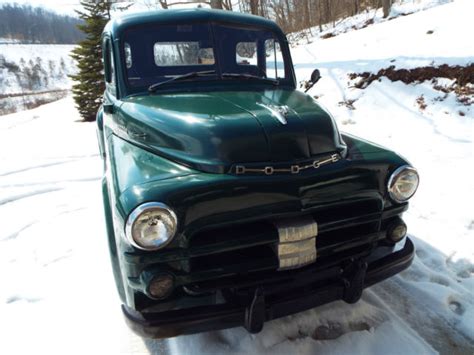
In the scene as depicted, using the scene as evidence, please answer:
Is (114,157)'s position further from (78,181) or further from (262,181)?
(78,181)

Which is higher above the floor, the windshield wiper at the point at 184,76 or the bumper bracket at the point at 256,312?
the windshield wiper at the point at 184,76

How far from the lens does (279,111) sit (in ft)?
7.48

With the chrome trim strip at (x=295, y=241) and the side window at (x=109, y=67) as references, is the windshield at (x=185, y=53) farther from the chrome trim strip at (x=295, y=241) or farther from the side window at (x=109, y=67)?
the chrome trim strip at (x=295, y=241)

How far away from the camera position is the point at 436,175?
4.83 metres

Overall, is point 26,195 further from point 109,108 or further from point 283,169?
point 283,169

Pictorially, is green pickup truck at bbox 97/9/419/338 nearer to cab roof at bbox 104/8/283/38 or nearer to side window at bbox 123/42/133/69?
side window at bbox 123/42/133/69

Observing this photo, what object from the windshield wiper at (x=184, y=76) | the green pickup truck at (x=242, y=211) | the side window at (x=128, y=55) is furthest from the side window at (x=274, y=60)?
the side window at (x=128, y=55)

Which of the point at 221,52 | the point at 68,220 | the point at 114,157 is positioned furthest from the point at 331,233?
the point at 68,220

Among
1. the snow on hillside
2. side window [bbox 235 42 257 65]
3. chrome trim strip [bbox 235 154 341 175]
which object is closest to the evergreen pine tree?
side window [bbox 235 42 257 65]

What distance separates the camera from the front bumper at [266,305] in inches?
75.4

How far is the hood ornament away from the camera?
218 centimetres

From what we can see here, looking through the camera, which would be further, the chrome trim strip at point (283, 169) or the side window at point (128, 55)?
the side window at point (128, 55)

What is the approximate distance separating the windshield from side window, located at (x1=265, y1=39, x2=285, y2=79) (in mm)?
139

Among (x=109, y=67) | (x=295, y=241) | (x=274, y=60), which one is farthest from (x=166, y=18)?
(x=295, y=241)
